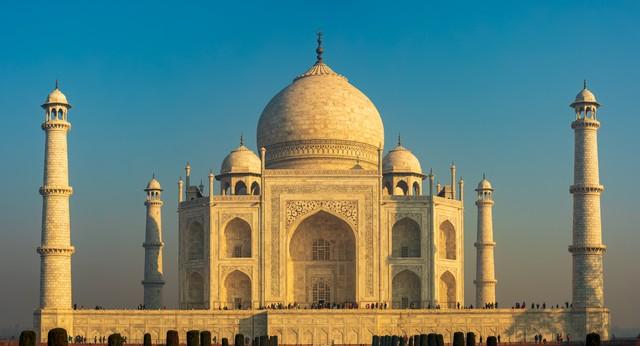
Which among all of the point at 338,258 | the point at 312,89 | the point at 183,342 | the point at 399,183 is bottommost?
the point at 183,342

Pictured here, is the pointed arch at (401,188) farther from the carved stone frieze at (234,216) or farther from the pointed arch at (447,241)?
the carved stone frieze at (234,216)

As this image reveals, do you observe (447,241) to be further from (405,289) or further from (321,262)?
(321,262)

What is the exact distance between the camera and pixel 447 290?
124 feet

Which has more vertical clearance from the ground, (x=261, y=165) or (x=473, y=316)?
(x=261, y=165)

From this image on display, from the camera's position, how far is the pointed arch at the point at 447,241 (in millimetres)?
37812

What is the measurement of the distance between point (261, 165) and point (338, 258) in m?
4.11

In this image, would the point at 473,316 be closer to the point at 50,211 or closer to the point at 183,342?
the point at 183,342

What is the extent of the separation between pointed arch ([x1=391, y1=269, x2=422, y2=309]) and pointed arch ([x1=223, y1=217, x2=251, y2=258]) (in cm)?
501

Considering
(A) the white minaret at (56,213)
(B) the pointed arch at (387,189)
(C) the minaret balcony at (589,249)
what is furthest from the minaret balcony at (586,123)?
(A) the white minaret at (56,213)

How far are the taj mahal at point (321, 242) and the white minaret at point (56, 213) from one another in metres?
0.04

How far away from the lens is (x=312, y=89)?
133 feet

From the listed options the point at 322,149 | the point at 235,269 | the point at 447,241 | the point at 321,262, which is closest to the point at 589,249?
the point at 447,241

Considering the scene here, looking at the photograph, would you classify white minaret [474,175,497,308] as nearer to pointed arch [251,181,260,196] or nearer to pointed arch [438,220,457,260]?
pointed arch [438,220,457,260]

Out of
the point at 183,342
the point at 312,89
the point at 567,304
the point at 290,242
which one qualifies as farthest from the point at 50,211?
the point at 567,304
